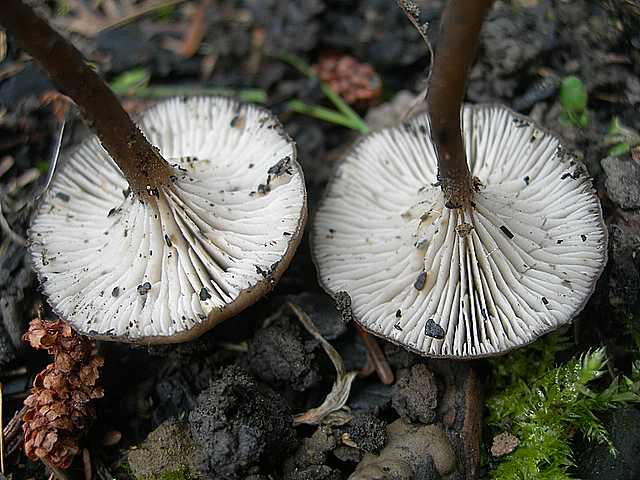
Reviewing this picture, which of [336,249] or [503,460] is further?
[336,249]

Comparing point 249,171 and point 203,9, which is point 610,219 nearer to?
point 249,171

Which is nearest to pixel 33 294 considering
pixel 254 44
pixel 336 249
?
pixel 336 249

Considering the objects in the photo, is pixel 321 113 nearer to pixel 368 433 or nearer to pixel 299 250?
pixel 299 250

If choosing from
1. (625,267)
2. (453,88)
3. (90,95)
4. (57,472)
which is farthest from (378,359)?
(90,95)

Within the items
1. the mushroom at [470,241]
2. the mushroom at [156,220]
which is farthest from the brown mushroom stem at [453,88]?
the mushroom at [156,220]

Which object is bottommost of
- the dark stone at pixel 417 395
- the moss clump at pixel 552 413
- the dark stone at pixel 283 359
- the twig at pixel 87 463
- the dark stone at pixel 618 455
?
the dark stone at pixel 618 455

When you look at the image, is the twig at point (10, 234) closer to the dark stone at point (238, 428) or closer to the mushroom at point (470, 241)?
the dark stone at point (238, 428)
